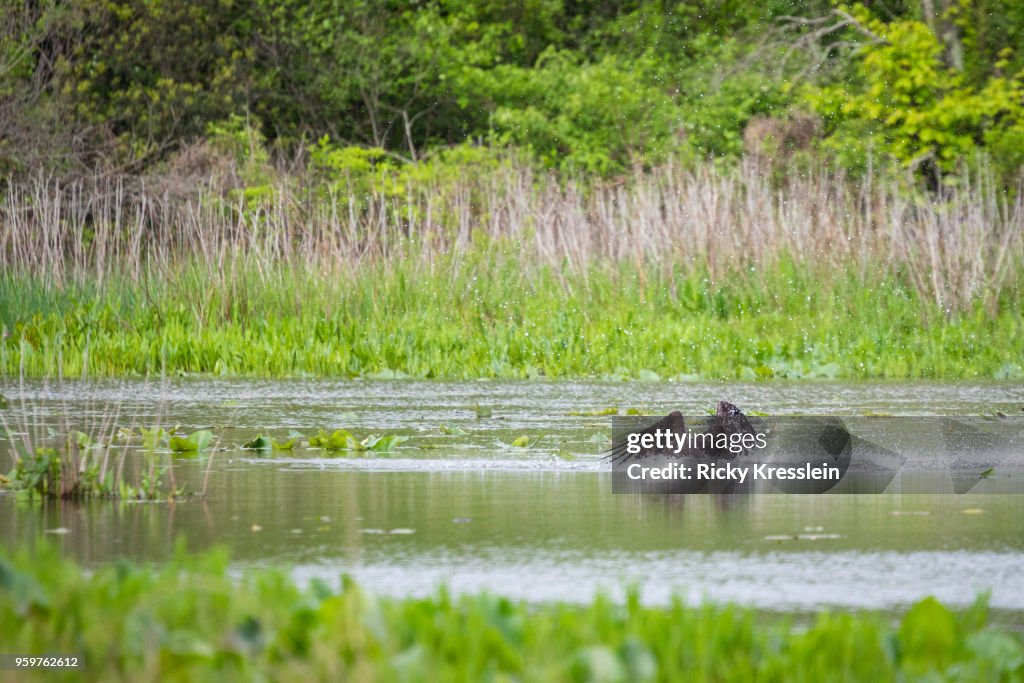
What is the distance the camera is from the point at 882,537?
17.9ft

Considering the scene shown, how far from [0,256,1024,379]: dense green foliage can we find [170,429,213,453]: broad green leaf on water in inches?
187

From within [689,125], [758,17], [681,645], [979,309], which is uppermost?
[758,17]

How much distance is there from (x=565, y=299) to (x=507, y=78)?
17.4 m

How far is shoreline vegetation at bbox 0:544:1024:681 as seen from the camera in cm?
327

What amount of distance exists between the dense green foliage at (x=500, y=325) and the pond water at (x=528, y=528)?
3.79 m

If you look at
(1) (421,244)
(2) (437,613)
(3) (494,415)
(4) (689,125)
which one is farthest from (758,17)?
(2) (437,613)

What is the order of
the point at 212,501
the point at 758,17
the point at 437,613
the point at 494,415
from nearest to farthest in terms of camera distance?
the point at 437,613
the point at 212,501
the point at 494,415
the point at 758,17

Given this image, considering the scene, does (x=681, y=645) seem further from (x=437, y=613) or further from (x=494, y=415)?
(x=494, y=415)

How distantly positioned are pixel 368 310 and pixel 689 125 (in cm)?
1371

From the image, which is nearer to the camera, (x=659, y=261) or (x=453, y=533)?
(x=453, y=533)

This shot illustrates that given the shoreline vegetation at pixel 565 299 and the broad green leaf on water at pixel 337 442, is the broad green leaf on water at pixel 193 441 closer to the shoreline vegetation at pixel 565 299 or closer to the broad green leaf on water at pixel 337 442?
the broad green leaf on water at pixel 337 442

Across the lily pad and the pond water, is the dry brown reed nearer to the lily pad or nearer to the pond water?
the pond water

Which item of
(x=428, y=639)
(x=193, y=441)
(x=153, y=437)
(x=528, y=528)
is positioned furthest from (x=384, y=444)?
(x=428, y=639)

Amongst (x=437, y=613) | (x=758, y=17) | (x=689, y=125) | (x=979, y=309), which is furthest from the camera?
(x=758, y=17)
